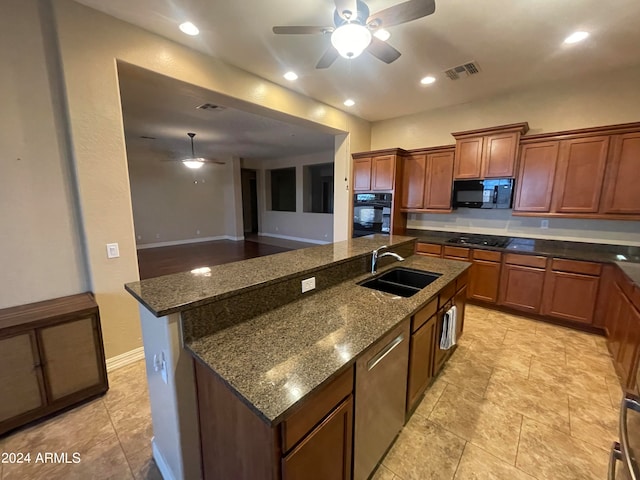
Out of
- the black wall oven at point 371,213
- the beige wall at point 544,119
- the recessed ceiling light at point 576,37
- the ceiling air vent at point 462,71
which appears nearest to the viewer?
the recessed ceiling light at point 576,37

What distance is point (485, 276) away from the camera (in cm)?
364

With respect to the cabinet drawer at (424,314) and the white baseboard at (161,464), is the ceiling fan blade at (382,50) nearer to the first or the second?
the cabinet drawer at (424,314)

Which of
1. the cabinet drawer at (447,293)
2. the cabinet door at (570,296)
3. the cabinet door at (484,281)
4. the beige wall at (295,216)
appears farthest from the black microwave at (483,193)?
the beige wall at (295,216)

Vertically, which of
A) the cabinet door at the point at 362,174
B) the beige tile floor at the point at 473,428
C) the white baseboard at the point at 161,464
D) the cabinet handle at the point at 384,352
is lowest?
the beige tile floor at the point at 473,428

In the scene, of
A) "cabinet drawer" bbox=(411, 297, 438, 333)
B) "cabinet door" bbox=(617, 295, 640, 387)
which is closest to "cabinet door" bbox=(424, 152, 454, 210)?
"cabinet door" bbox=(617, 295, 640, 387)

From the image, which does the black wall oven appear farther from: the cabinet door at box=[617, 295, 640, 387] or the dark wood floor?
the dark wood floor

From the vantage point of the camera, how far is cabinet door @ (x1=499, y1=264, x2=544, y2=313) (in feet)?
10.8

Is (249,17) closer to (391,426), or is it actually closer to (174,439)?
(174,439)

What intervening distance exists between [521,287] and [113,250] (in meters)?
4.41

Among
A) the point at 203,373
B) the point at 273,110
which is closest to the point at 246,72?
the point at 273,110

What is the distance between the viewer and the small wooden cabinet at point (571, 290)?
9.78 ft

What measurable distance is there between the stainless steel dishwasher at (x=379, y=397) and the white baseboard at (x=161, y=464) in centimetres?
98

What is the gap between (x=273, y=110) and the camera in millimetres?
3457

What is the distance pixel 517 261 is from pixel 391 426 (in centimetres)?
282
